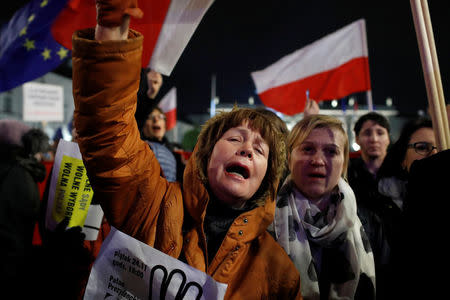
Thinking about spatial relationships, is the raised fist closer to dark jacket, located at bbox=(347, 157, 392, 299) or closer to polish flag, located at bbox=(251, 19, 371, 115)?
dark jacket, located at bbox=(347, 157, 392, 299)

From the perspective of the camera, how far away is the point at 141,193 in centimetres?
128

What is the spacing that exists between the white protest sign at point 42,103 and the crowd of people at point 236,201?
4.02 meters

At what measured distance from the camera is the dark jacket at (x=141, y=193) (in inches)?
41.1

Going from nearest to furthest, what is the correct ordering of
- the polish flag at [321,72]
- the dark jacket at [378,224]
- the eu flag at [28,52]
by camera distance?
1. the dark jacket at [378,224]
2. the eu flag at [28,52]
3. the polish flag at [321,72]

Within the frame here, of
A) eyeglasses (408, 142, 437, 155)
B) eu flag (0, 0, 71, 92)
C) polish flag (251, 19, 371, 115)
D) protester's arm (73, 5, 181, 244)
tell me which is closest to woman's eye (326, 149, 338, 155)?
eyeglasses (408, 142, 437, 155)

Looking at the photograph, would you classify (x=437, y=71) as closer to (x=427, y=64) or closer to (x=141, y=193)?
(x=427, y=64)

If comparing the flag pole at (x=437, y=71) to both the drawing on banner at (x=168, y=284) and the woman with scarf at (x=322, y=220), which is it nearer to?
the woman with scarf at (x=322, y=220)

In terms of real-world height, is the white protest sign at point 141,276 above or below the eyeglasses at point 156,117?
below

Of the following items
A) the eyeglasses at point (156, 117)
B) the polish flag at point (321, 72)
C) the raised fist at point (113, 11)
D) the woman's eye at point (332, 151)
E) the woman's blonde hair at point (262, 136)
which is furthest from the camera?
the polish flag at point (321, 72)

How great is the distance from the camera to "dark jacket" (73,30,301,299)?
104 centimetres

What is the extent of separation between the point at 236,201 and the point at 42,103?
6.16 meters

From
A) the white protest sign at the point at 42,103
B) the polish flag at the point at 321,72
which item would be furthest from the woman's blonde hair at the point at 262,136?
the white protest sign at the point at 42,103

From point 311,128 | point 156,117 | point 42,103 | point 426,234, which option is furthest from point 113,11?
point 42,103

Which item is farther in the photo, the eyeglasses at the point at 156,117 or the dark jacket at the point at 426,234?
the eyeglasses at the point at 156,117
